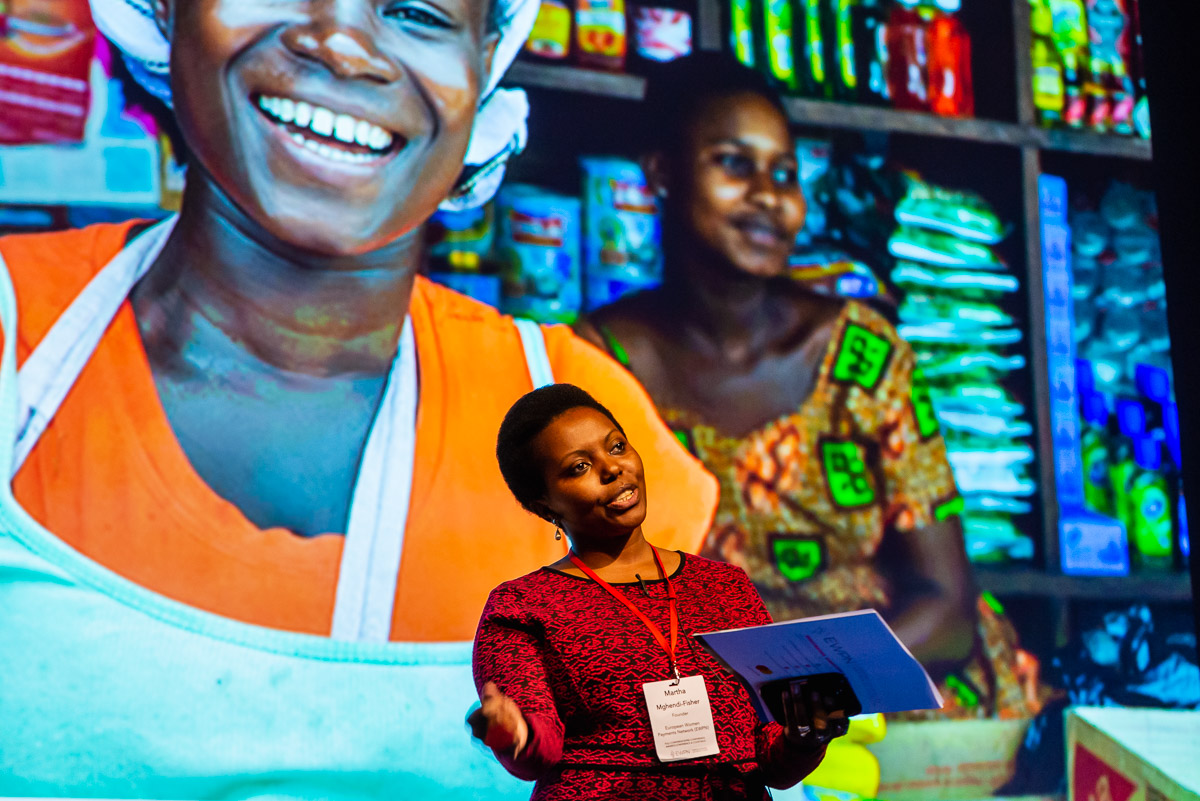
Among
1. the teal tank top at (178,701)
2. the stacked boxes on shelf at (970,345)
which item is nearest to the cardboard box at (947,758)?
the stacked boxes on shelf at (970,345)

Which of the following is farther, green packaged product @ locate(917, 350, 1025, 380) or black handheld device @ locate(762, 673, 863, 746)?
green packaged product @ locate(917, 350, 1025, 380)

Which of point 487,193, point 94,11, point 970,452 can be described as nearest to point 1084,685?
point 970,452

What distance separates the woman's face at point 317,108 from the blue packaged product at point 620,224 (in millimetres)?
410

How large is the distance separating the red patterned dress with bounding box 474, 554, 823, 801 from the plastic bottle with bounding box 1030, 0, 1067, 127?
8.54 ft

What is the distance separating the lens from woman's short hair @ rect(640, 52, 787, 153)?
9.83 ft

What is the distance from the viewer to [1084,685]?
9.98ft

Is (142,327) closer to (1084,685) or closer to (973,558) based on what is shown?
(973,558)

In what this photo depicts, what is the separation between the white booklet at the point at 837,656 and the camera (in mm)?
1065

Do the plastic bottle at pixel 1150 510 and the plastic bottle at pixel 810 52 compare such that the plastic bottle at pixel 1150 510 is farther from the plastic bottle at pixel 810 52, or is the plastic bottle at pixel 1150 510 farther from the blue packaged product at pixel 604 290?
the blue packaged product at pixel 604 290

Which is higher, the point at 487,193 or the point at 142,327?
the point at 487,193

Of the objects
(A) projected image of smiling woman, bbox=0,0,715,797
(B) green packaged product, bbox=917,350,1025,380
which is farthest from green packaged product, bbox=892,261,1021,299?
(A) projected image of smiling woman, bbox=0,0,715,797

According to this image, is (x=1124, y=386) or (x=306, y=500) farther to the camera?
(x=1124, y=386)

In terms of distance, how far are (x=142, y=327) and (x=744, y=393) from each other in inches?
56.0

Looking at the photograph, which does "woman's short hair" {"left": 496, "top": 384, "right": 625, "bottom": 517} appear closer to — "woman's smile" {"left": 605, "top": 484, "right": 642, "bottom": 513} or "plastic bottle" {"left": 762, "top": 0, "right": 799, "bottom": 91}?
"woman's smile" {"left": 605, "top": 484, "right": 642, "bottom": 513}
